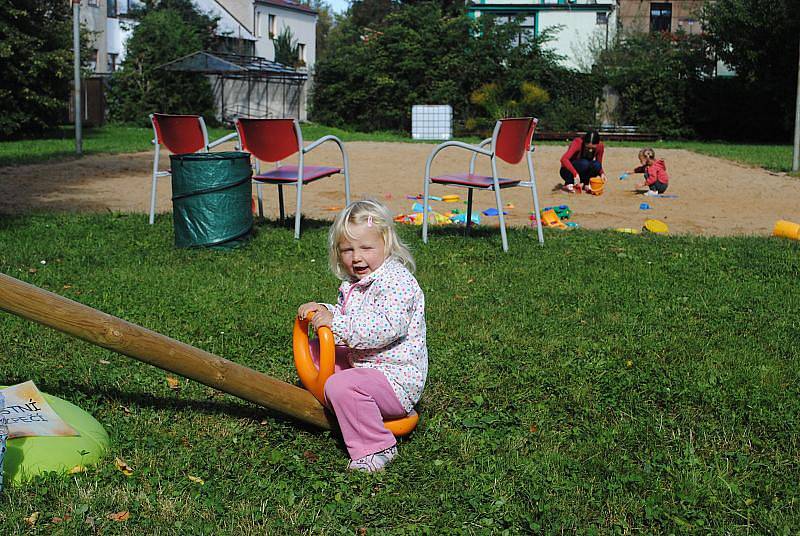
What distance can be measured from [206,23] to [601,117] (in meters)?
18.8

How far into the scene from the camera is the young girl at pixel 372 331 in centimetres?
342

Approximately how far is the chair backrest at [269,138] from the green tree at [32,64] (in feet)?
53.8

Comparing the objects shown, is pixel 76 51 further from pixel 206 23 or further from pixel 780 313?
pixel 206 23

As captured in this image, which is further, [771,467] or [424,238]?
[424,238]

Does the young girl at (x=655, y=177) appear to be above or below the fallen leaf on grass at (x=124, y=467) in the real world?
above

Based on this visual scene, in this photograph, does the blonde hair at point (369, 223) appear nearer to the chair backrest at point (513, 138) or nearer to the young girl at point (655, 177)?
the chair backrest at point (513, 138)

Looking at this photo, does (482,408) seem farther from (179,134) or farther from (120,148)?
(120,148)

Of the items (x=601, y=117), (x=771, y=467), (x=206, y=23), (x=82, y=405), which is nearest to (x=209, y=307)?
(x=82, y=405)

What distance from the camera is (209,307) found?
5.64 metres

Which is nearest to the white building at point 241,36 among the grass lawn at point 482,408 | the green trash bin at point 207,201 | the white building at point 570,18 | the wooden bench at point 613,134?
the white building at point 570,18

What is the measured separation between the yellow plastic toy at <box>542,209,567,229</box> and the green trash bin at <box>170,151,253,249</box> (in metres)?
3.53

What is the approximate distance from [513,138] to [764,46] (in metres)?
22.7

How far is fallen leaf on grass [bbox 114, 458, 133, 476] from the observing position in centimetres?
330

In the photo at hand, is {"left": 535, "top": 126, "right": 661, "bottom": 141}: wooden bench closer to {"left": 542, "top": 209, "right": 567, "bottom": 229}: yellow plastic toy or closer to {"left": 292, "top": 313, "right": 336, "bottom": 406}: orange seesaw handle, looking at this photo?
{"left": 542, "top": 209, "right": 567, "bottom": 229}: yellow plastic toy
